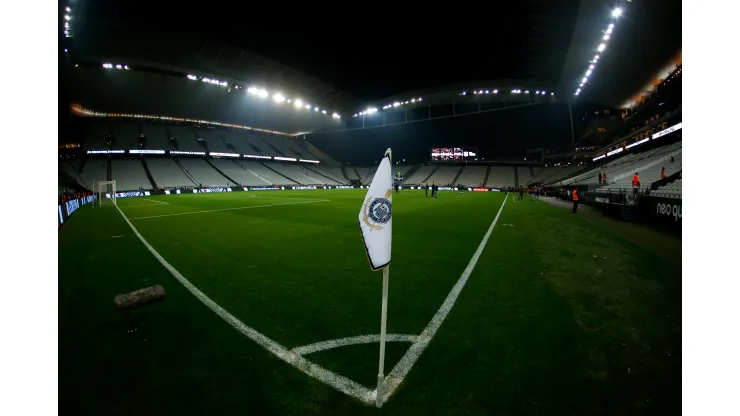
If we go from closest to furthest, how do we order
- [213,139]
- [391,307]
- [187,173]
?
[391,307] → [187,173] → [213,139]

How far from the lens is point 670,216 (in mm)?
10445

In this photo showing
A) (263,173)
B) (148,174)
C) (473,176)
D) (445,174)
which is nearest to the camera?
(148,174)

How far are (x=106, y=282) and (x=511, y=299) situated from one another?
23.8ft

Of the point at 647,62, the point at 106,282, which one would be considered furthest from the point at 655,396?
the point at 647,62

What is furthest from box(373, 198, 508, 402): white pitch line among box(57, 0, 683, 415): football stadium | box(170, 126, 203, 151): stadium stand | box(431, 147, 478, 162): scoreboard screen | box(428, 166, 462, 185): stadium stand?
box(170, 126, 203, 151): stadium stand

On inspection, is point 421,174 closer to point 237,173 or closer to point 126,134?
point 237,173

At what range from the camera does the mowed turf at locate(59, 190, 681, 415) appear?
7.73 ft

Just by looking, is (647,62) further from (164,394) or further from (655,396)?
(164,394)

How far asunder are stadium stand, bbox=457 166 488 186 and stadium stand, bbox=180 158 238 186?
4446 centimetres

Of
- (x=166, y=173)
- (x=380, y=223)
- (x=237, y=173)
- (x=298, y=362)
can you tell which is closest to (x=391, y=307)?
(x=298, y=362)

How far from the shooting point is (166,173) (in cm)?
4591

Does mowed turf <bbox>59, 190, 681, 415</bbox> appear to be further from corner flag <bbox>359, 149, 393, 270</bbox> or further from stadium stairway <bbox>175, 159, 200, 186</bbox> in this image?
stadium stairway <bbox>175, 159, 200, 186</bbox>

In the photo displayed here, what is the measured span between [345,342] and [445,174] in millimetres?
62616

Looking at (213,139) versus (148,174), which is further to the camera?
(213,139)
